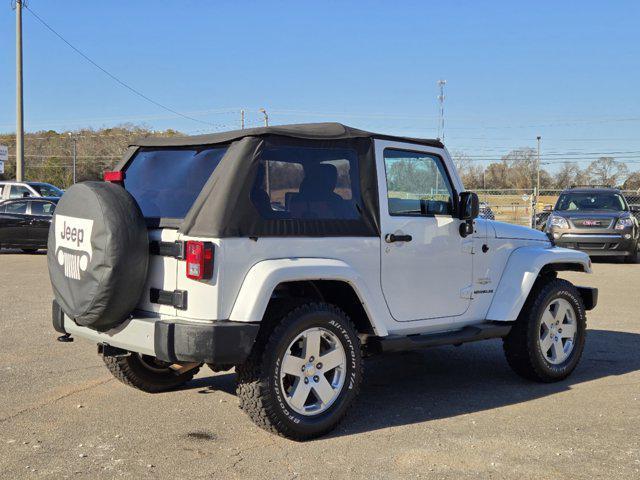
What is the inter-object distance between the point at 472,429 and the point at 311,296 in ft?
4.58

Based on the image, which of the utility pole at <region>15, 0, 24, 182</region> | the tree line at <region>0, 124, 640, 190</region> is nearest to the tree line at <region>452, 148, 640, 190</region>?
the tree line at <region>0, 124, 640, 190</region>

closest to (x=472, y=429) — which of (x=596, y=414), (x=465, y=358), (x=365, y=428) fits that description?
(x=365, y=428)

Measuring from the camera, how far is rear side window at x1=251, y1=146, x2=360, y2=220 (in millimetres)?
4699

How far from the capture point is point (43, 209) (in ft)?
63.0

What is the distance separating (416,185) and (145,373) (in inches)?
99.9

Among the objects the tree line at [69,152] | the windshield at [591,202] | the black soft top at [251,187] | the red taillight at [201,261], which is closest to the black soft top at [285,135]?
the black soft top at [251,187]

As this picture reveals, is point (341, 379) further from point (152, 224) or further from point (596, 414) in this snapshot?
point (596, 414)

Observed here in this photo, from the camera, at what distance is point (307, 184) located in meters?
4.99

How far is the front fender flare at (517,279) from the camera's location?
19.6ft

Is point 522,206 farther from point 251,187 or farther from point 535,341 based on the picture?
point 251,187

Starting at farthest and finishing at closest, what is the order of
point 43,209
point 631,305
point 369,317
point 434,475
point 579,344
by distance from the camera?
point 43,209 < point 631,305 < point 579,344 < point 369,317 < point 434,475

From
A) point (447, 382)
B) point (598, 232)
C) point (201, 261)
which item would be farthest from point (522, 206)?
point (201, 261)

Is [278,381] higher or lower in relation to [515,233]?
lower

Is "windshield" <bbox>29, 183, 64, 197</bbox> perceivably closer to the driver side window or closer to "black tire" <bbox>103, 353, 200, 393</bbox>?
"black tire" <bbox>103, 353, 200, 393</bbox>
